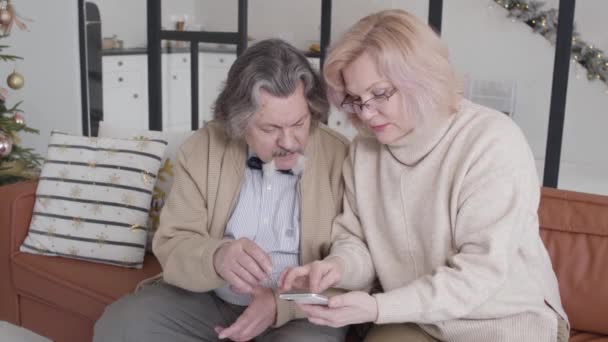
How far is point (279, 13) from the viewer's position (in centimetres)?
534

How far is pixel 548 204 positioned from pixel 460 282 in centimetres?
59

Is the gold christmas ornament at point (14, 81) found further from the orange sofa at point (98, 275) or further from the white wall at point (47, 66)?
the orange sofa at point (98, 275)

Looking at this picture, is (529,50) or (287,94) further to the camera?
(529,50)

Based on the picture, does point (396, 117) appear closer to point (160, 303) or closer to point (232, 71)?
point (232, 71)

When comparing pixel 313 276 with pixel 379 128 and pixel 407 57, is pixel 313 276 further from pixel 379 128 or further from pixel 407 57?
pixel 407 57

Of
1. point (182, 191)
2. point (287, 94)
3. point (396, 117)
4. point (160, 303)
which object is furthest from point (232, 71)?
point (160, 303)

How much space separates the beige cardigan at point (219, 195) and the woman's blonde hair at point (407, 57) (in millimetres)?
348

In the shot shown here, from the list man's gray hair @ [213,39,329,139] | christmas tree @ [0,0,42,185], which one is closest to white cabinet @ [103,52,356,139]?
christmas tree @ [0,0,42,185]

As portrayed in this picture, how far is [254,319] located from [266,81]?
57 centimetres

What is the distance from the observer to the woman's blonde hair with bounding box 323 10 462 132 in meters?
1.33

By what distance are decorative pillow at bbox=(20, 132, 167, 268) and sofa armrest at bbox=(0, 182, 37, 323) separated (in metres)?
0.03

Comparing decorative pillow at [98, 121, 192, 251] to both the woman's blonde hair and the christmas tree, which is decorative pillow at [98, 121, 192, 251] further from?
the woman's blonde hair

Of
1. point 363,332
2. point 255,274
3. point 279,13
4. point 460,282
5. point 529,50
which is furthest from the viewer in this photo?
point 279,13

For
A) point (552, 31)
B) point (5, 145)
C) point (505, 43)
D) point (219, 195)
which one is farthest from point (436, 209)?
point (505, 43)
